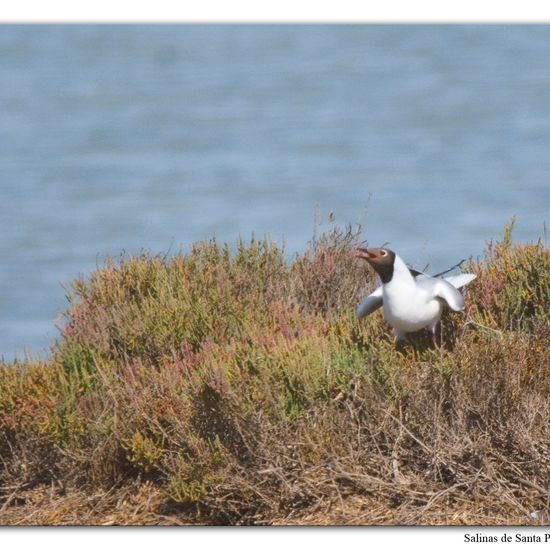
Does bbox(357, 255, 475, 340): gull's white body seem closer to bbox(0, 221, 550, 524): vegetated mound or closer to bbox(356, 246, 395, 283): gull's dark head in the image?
bbox(356, 246, 395, 283): gull's dark head

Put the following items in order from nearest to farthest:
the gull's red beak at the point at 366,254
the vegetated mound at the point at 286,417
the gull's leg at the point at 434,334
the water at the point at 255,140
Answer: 1. the vegetated mound at the point at 286,417
2. the gull's red beak at the point at 366,254
3. the gull's leg at the point at 434,334
4. the water at the point at 255,140

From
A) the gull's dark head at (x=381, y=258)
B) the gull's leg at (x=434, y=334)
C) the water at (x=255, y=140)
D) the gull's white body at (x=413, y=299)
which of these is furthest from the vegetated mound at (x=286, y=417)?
the water at (x=255, y=140)

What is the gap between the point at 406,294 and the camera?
5684 millimetres

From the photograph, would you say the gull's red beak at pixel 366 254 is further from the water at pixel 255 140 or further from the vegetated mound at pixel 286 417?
the water at pixel 255 140

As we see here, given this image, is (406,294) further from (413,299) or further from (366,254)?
(366,254)

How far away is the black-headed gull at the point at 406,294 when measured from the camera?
5.68 m

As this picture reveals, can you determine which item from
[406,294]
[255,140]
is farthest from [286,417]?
[255,140]

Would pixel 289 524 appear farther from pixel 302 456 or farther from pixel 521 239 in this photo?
pixel 521 239

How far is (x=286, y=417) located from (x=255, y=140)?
24914 millimetres

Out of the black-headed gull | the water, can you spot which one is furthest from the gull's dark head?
the water

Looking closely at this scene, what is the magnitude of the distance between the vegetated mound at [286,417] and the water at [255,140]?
288 inches

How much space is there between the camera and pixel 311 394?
5.61 meters
